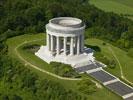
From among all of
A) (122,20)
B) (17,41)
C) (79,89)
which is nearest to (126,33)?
(122,20)

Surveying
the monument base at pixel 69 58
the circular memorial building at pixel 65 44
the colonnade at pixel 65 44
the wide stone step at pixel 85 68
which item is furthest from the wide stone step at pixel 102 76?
the colonnade at pixel 65 44

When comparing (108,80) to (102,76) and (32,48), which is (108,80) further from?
(32,48)

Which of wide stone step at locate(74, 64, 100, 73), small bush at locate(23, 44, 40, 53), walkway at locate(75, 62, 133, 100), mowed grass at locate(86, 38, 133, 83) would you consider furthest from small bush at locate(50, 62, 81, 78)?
small bush at locate(23, 44, 40, 53)

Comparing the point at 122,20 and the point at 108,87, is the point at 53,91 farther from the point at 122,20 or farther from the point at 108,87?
the point at 122,20

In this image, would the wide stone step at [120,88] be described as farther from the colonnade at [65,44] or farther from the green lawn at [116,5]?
the green lawn at [116,5]

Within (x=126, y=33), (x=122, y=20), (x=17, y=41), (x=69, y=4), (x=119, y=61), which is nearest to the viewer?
(x=119, y=61)

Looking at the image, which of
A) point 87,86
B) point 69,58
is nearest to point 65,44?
point 69,58

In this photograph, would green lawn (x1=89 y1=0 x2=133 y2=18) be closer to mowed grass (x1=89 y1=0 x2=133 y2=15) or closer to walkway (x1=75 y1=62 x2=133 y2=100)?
mowed grass (x1=89 y1=0 x2=133 y2=15)
